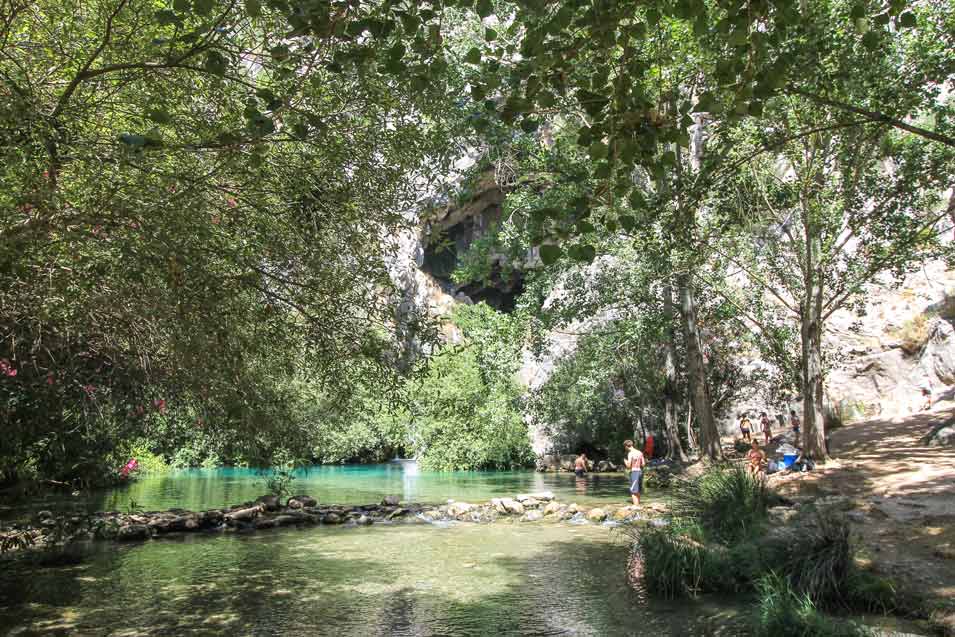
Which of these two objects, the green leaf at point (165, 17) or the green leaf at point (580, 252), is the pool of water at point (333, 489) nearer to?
the green leaf at point (165, 17)

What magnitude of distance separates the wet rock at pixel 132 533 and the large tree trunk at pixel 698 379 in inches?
539

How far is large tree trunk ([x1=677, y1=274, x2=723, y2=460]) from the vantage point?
18.5 m

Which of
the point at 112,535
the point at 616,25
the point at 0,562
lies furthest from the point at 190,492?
the point at 616,25

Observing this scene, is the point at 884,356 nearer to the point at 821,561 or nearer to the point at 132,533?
the point at 821,561

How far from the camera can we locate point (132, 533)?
503 inches

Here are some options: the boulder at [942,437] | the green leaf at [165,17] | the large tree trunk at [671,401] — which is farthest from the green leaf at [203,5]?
the large tree trunk at [671,401]

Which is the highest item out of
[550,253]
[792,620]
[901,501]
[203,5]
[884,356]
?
[884,356]

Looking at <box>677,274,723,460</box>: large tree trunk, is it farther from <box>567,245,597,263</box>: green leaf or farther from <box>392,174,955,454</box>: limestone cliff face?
<box>567,245,597,263</box>: green leaf

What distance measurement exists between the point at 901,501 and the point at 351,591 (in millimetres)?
8428

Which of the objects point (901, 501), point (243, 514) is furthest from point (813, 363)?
point (243, 514)

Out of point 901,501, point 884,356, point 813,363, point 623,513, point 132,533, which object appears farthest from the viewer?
point 884,356

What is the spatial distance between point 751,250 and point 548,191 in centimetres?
782

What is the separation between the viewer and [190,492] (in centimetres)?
2120

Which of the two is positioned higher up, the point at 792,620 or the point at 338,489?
the point at 338,489
